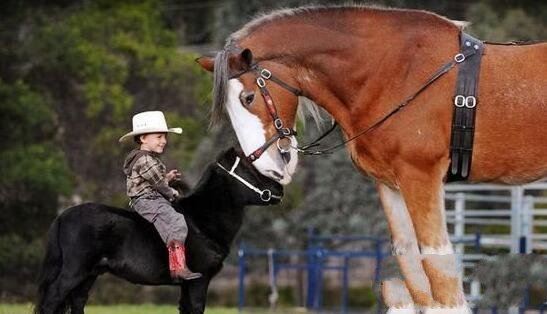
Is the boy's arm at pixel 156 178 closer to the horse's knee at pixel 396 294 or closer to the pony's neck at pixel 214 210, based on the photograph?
the pony's neck at pixel 214 210

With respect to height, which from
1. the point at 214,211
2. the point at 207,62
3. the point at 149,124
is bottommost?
the point at 214,211

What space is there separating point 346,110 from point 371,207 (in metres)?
14.3

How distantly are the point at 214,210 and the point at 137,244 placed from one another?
56 centimetres

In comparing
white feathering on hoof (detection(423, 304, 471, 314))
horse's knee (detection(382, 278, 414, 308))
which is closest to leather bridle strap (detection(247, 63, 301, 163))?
horse's knee (detection(382, 278, 414, 308))

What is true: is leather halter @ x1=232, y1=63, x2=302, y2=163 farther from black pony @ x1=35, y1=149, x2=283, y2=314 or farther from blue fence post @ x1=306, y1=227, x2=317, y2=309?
blue fence post @ x1=306, y1=227, x2=317, y2=309

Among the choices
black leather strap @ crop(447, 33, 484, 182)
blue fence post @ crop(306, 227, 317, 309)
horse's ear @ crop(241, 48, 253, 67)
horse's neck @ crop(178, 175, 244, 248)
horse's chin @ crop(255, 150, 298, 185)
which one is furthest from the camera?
blue fence post @ crop(306, 227, 317, 309)

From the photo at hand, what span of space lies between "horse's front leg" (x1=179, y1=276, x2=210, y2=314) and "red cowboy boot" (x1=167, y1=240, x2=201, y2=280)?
0.35ft

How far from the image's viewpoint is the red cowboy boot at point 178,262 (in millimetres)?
7652

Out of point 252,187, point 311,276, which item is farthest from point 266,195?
point 311,276

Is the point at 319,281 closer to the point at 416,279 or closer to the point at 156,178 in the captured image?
the point at 156,178

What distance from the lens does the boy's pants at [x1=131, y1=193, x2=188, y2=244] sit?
7711 mm

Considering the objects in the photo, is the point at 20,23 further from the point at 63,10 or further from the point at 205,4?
the point at 205,4

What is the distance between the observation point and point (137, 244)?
7.88 m

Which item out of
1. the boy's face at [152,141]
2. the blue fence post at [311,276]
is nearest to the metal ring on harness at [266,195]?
the boy's face at [152,141]
